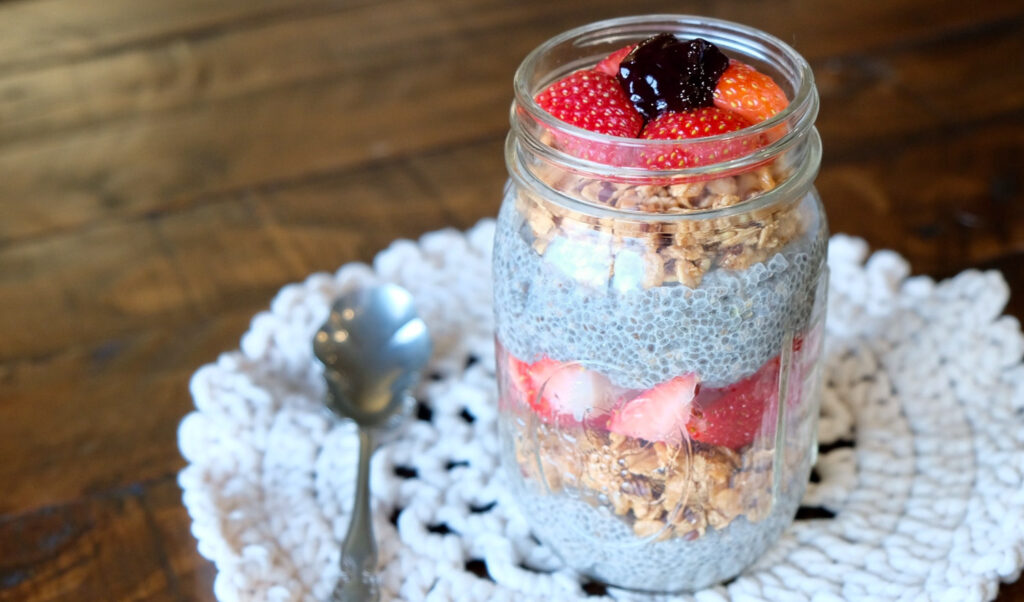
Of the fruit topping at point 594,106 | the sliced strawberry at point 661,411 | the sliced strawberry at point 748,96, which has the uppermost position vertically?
the sliced strawberry at point 748,96

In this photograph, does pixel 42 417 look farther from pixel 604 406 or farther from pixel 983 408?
pixel 983 408

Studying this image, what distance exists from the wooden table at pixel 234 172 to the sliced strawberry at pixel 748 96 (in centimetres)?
30

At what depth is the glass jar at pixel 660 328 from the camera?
513 mm

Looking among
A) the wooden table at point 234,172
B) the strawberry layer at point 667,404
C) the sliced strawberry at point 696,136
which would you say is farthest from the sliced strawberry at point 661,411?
the wooden table at point 234,172

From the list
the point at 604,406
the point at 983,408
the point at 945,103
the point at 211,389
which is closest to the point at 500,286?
the point at 604,406

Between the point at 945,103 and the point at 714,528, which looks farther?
the point at 945,103

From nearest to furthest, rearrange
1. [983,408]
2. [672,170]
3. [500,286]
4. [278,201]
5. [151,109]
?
1. [672,170]
2. [500,286]
3. [983,408]
4. [278,201]
5. [151,109]

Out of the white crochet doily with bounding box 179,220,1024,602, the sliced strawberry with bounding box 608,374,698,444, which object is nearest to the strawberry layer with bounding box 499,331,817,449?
the sliced strawberry with bounding box 608,374,698,444

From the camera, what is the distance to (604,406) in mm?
551

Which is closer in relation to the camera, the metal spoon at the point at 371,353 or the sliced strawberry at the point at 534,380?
the sliced strawberry at the point at 534,380

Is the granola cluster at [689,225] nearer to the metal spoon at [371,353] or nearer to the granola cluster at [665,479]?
the granola cluster at [665,479]

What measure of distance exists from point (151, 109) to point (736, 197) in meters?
0.75

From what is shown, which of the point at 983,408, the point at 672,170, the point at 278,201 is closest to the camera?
the point at 672,170

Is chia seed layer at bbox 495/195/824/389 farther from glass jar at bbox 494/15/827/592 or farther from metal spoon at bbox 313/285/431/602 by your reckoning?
metal spoon at bbox 313/285/431/602
